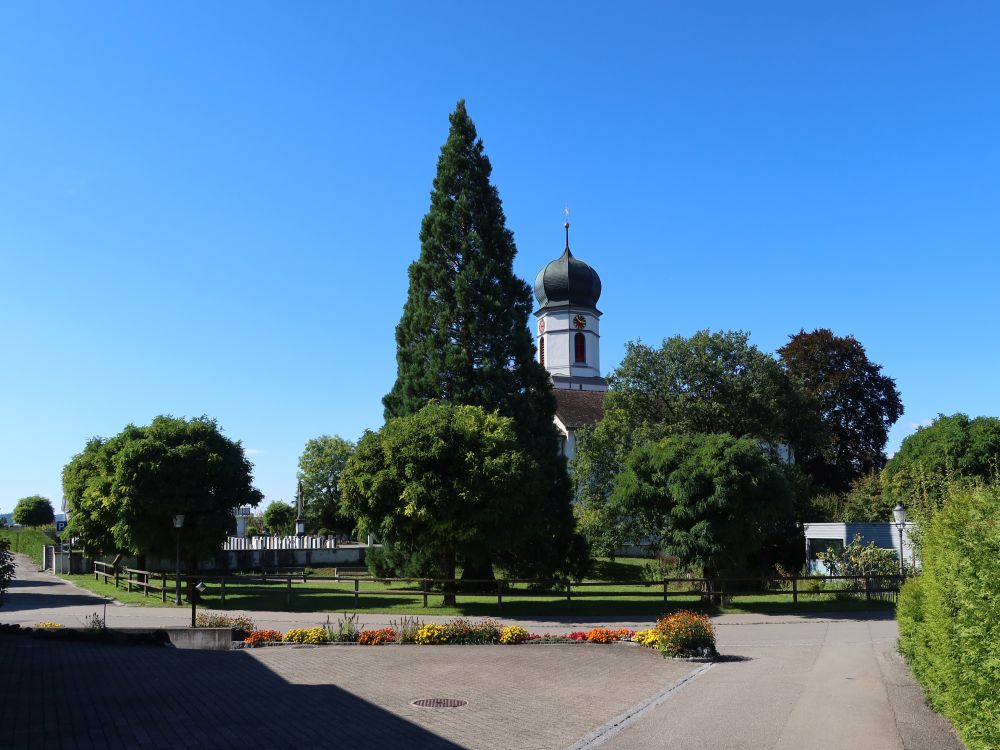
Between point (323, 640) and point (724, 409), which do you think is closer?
point (323, 640)

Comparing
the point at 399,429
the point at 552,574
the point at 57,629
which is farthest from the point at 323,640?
Result: the point at 552,574

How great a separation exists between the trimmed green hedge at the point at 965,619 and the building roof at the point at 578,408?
184 feet

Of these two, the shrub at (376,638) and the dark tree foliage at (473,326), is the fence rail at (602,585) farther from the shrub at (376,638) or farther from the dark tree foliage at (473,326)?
the shrub at (376,638)

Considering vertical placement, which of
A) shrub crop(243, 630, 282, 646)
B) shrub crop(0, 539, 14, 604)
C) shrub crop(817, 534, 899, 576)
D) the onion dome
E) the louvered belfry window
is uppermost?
the onion dome

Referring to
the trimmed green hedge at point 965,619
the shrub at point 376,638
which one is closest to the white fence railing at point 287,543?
the shrub at point 376,638

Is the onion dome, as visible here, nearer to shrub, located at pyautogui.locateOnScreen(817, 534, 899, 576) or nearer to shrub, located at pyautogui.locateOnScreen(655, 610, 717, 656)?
shrub, located at pyautogui.locateOnScreen(817, 534, 899, 576)

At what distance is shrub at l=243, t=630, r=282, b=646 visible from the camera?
19.5 meters

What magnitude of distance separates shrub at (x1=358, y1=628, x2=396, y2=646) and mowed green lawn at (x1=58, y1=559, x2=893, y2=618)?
7.76 m

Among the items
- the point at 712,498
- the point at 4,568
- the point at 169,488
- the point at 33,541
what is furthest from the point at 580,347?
the point at 4,568

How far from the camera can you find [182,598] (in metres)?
32.0

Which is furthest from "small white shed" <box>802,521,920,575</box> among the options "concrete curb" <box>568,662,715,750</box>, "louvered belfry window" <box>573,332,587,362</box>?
"louvered belfry window" <box>573,332,587,362</box>

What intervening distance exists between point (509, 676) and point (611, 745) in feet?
17.2

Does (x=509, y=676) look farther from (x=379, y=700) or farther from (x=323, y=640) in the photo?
(x=323, y=640)

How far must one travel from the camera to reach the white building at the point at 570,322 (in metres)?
87.1
